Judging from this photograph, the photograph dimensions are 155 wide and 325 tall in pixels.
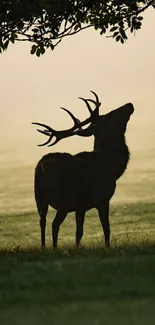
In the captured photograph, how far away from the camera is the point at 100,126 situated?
1695 centimetres

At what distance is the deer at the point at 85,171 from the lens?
54.2ft

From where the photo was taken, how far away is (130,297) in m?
10.2

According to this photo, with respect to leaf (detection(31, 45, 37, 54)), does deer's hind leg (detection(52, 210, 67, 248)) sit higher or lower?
lower

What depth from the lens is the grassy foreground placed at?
29.0 feet

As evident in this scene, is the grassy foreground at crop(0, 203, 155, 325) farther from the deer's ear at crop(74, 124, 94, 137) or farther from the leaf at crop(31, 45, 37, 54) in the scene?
the leaf at crop(31, 45, 37, 54)

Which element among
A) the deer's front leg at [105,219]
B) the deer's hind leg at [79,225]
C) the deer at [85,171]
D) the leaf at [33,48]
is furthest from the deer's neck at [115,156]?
the leaf at [33,48]

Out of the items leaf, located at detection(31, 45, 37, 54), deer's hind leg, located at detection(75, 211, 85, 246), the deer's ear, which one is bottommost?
deer's hind leg, located at detection(75, 211, 85, 246)

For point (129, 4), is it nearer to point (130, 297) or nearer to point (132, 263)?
point (132, 263)

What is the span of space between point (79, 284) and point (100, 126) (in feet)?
20.4

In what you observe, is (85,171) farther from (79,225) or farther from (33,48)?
(33,48)

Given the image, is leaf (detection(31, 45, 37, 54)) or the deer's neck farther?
the deer's neck

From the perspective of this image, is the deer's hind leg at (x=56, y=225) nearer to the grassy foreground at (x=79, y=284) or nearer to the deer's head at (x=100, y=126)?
the grassy foreground at (x=79, y=284)

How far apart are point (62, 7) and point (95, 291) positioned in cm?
674

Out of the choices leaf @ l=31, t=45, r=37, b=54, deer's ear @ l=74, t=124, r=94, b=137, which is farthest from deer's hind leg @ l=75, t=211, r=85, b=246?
leaf @ l=31, t=45, r=37, b=54
